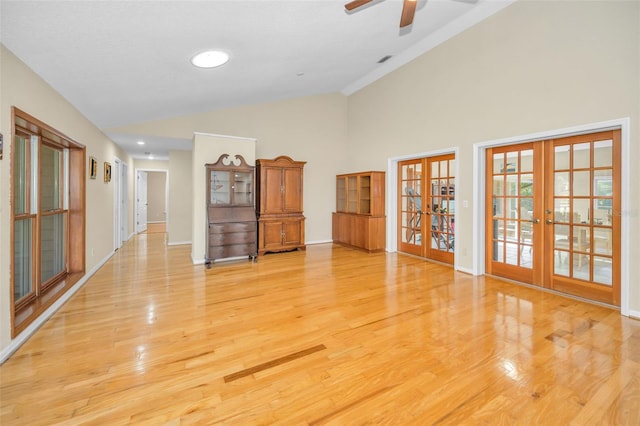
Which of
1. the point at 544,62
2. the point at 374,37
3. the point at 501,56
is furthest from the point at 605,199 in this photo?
the point at 374,37

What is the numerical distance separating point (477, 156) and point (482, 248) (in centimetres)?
141

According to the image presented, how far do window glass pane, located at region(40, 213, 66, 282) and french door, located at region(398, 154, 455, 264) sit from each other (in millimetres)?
5575

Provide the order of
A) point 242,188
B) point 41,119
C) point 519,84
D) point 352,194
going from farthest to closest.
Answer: point 352,194
point 242,188
point 519,84
point 41,119

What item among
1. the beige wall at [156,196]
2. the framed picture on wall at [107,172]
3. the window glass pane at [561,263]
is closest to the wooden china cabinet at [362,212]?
the window glass pane at [561,263]

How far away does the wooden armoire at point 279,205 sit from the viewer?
5.97m

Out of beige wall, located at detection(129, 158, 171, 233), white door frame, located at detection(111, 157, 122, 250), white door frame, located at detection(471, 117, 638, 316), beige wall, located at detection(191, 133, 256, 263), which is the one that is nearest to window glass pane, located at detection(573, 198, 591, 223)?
white door frame, located at detection(471, 117, 638, 316)

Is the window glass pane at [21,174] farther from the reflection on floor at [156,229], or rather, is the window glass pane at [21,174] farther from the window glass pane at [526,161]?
the reflection on floor at [156,229]

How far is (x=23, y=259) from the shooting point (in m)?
2.87

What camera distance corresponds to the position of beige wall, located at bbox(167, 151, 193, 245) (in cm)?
711

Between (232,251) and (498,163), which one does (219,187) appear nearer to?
(232,251)

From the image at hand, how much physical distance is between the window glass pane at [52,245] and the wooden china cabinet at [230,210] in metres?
1.89

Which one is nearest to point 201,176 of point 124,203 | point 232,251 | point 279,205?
point 232,251

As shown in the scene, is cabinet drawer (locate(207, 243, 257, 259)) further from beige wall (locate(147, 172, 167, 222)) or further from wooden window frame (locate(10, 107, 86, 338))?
beige wall (locate(147, 172, 167, 222))

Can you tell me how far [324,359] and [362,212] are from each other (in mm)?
4573
